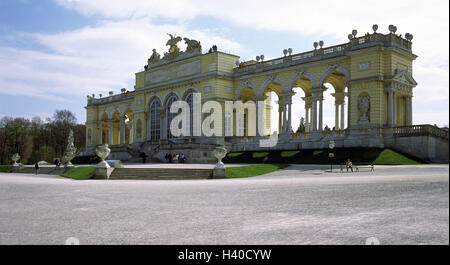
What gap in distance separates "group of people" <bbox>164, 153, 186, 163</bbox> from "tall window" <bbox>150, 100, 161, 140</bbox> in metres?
14.3

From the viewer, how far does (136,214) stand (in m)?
9.89

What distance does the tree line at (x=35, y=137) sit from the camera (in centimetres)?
8394

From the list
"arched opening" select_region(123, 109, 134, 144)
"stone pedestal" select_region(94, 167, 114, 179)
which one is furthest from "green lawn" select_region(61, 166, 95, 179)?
"arched opening" select_region(123, 109, 134, 144)

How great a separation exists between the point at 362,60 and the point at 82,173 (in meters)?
28.1

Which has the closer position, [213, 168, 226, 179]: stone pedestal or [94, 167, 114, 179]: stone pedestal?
[213, 168, 226, 179]: stone pedestal

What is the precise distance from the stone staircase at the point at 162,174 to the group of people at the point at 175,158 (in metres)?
19.2

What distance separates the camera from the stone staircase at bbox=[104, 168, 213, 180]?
27.2 metres

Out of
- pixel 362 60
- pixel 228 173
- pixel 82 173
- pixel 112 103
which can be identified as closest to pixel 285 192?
pixel 228 173

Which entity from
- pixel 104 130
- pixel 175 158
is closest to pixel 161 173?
pixel 175 158

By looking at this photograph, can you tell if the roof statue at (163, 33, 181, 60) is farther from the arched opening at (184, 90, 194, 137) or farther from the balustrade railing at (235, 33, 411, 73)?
the balustrade railing at (235, 33, 411, 73)

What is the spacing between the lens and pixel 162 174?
2802 cm

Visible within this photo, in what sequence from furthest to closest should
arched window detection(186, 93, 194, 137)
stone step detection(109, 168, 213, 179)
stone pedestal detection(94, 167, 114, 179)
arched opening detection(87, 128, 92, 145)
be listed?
Answer: arched opening detection(87, 128, 92, 145)
arched window detection(186, 93, 194, 137)
stone step detection(109, 168, 213, 179)
stone pedestal detection(94, 167, 114, 179)

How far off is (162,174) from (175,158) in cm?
2001
